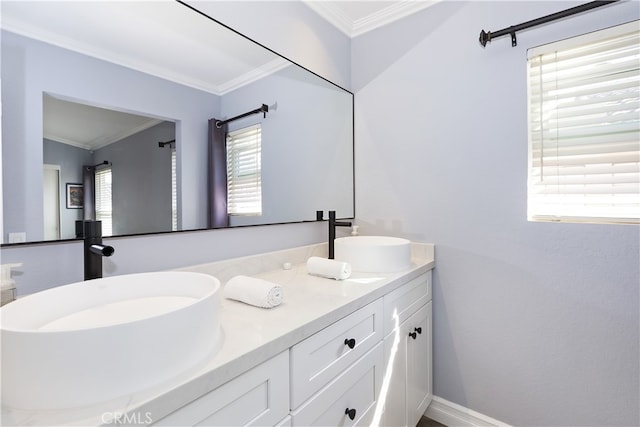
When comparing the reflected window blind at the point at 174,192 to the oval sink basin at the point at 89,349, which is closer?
the oval sink basin at the point at 89,349

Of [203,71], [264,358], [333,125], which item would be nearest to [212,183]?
[203,71]

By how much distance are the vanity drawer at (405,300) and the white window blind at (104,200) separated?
1.01m

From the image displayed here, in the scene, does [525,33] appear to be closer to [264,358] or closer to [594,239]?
[594,239]

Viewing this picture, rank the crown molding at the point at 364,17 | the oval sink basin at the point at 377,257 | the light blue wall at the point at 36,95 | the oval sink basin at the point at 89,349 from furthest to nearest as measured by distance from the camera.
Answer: the crown molding at the point at 364,17 < the oval sink basin at the point at 377,257 < the light blue wall at the point at 36,95 < the oval sink basin at the point at 89,349


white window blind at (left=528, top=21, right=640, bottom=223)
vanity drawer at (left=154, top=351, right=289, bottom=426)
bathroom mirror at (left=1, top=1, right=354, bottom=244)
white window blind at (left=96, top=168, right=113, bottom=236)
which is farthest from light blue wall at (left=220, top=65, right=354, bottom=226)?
white window blind at (left=528, top=21, right=640, bottom=223)

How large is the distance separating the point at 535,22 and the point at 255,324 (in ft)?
5.27

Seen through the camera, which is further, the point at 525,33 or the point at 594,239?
the point at 525,33

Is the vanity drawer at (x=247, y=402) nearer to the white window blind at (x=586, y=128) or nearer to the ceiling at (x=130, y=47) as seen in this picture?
the ceiling at (x=130, y=47)

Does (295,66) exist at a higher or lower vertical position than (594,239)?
higher

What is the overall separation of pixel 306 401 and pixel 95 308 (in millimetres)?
599

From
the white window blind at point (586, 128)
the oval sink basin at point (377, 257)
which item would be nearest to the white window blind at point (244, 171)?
the oval sink basin at point (377, 257)

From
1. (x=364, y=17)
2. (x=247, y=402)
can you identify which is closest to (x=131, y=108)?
(x=247, y=402)

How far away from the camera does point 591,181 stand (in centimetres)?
126

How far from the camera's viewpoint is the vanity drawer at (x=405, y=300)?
1.25m
